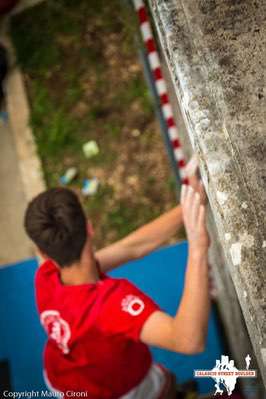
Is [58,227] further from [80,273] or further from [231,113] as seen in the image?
[231,113]

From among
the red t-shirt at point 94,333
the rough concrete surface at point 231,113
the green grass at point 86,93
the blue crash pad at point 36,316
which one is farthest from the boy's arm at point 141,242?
the green grass at point 86,93

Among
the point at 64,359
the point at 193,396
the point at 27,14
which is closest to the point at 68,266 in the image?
the point at 64,359

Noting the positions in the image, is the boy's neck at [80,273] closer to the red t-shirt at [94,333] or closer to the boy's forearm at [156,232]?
the red t-shirt at [94,333]

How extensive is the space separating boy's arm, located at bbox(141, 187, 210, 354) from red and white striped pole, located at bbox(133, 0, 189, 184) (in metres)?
1.57

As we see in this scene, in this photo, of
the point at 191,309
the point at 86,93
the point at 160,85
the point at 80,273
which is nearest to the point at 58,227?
the point at 80,273

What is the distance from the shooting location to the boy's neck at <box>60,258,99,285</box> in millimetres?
2605

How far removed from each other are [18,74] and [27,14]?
659 millimetres

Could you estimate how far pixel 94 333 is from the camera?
2.51 meters

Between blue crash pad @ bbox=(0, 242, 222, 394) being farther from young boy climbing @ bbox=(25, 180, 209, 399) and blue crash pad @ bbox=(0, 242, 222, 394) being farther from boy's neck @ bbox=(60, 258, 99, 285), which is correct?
boy's neck @ bbox=(60, 258, 99, 285)

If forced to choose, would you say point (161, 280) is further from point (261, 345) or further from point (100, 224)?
point (261, 345)

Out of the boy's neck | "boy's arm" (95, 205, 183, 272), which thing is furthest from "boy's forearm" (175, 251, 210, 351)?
"boy's arm" (95, 205, 183, 272)

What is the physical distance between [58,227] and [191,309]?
0.74m

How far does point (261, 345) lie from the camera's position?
1.81 meters

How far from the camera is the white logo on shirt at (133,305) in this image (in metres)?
2.39
